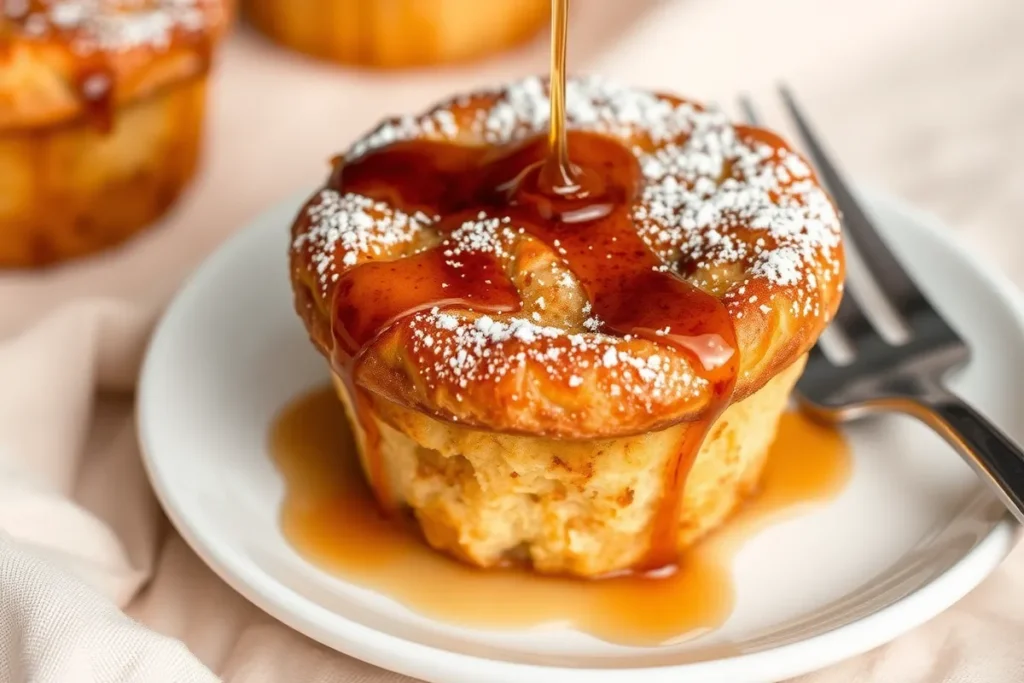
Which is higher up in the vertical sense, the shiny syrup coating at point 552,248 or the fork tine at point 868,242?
the shiny syrup coating at point 552,248

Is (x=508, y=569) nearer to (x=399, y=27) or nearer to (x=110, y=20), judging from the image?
(x=110, y=20)

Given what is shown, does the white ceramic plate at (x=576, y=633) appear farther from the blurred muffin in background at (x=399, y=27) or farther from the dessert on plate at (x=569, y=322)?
the blurred muffin in background at (x=399, y=27)

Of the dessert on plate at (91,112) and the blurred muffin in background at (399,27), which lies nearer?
the dessert on plate at (91,112)

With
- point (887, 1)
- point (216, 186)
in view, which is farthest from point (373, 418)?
point (887, 1)

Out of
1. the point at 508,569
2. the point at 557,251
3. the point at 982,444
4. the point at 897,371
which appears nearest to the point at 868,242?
the point at 897,371

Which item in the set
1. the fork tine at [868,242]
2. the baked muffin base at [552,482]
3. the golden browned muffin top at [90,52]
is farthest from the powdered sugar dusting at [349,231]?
the fork tine at [868,242]

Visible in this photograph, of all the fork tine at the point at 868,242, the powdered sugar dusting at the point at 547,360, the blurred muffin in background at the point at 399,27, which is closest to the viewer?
the powdered sugar dusting at the point at 547,360
